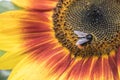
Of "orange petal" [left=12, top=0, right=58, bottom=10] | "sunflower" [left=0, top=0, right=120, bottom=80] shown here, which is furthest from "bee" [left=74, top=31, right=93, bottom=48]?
"orange petal" [left=12, top=0, right=58, bottom=10]

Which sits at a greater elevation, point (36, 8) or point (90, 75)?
point (36, 8)

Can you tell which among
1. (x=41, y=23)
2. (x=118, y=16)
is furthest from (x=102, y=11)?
(x=41, y=23)

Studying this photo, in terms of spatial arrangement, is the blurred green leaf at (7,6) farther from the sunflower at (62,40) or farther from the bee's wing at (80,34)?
the bee's wing at (80,34)

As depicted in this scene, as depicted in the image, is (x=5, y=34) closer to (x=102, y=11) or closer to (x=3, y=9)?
(x=3, y=9)

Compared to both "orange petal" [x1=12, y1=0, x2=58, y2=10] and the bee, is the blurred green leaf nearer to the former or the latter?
"orange petal" [x1=12, y1=0, x2=58, y2=10]

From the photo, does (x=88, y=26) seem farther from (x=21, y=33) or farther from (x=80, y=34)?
(x=21, y=33)

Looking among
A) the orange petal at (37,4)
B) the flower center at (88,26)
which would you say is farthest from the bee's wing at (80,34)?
the orange petal at (37,4)

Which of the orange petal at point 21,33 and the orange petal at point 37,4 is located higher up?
the orange petal at point 37,4
